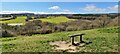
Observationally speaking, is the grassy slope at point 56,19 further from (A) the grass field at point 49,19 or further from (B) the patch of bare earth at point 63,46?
(B) the patch of bare earth at point 63,46

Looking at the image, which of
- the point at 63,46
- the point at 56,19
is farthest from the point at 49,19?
the point at 63,46

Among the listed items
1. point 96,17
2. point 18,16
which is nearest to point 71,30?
point 96,17

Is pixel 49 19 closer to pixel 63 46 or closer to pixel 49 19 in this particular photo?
pixel 49 19

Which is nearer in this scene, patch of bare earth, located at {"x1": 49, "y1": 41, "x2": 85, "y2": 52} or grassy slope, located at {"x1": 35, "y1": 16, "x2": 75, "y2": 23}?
patch of bare earth, located at {"x1": 49, "y1": 41, "x2": 85, "y2": 52}

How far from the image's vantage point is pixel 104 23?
16734 millimetres

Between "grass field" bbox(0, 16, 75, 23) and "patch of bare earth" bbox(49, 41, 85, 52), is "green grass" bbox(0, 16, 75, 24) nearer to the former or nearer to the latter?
"grass field" bbox(0, 16, 75, 23)

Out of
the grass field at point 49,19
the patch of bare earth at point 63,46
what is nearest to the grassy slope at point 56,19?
the grass field at point 49,19

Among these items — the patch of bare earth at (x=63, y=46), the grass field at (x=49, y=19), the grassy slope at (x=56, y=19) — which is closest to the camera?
the patch of bare earth at (x=63, y=46)

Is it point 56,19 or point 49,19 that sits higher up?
point 49,19

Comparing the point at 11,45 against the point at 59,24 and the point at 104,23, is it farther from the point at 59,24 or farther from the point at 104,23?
the point at 104,23

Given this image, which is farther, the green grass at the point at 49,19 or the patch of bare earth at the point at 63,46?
the green grass at the point at 49,19

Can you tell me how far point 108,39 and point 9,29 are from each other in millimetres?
5972

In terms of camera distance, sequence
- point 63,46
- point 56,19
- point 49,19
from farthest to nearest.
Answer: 1. point 56,19
2. point 49,19
3. point 63,46

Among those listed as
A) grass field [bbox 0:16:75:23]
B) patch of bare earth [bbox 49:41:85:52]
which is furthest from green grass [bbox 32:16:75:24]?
patch of bare earth [bbox 49:41:85:52]
